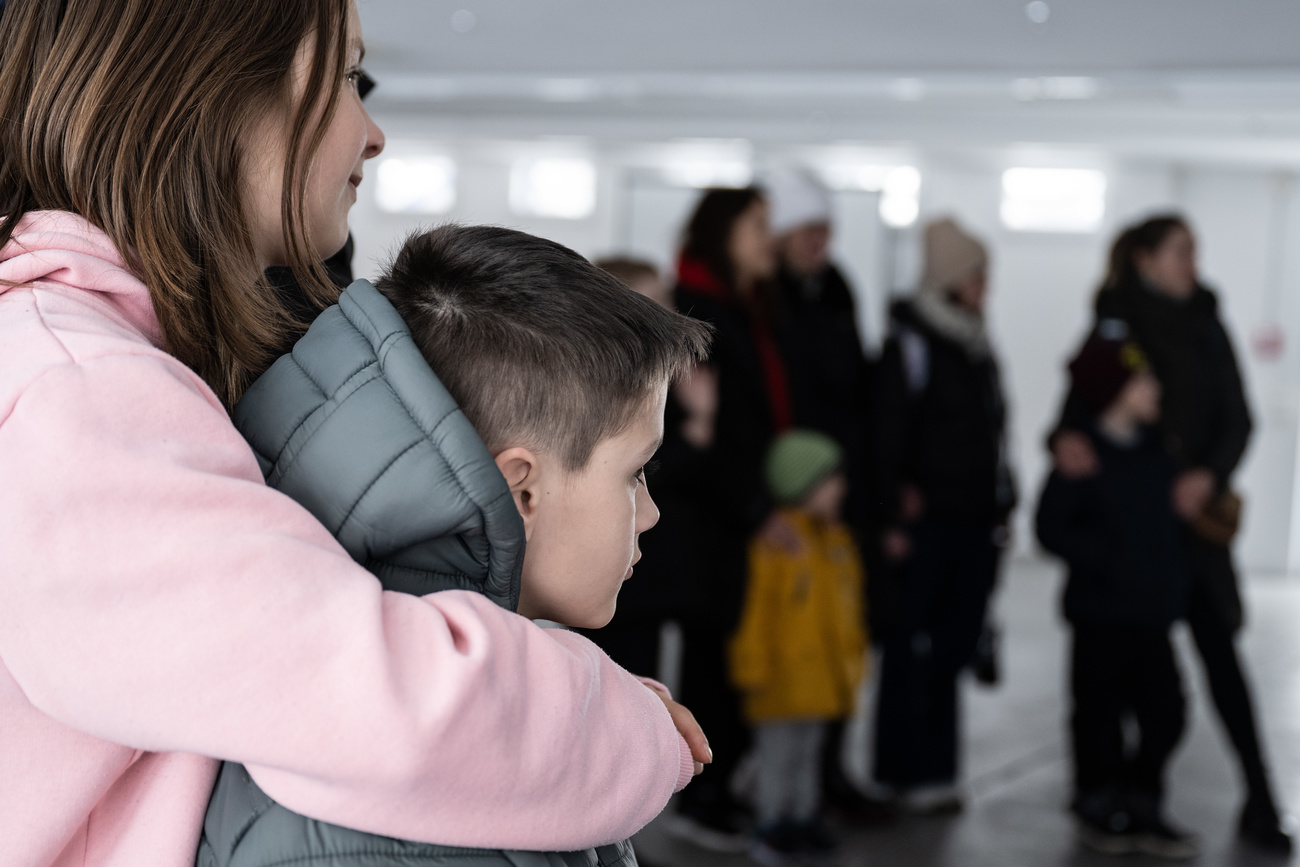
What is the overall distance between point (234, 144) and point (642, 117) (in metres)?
7.09

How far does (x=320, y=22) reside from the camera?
32.9 inches

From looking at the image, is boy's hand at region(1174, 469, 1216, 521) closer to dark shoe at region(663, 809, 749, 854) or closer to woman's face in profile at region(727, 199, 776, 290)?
woman's face in profile at region(727, 199, 776, 290)

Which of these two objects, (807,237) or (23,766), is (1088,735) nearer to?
(807,237)

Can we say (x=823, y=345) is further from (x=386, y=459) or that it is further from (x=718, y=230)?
(x=386, y=459)

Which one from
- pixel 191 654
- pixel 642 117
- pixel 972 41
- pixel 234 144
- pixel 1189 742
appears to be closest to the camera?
pixel 191 654

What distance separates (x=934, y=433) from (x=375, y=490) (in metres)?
2.95

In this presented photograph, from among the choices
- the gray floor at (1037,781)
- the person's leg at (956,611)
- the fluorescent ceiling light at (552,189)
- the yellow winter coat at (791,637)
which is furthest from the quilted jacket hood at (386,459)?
the fluorescent ceiling light at (552,189)

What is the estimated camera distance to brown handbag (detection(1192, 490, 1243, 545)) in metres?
3.40

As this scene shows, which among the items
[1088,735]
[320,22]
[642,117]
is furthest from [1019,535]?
[320,22]

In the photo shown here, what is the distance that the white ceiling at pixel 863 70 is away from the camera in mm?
4559

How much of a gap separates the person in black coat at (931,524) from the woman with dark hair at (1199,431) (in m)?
0.28

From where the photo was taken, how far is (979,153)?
8648mm

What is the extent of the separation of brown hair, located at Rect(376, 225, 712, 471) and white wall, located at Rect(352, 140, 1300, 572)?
7.42 metres

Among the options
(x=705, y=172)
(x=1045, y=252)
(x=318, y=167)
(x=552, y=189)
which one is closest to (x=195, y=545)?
(x=318, y=167)
